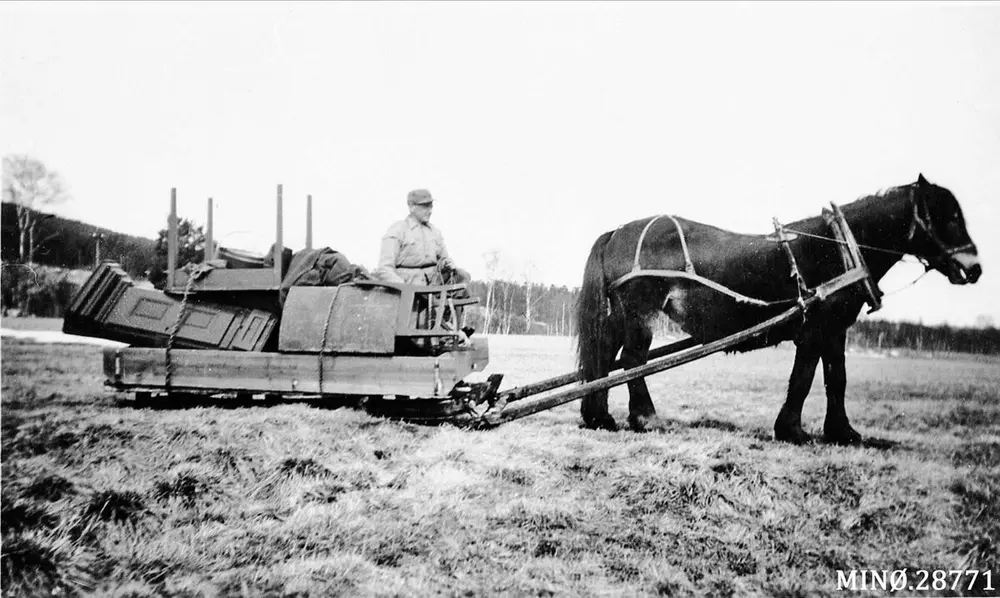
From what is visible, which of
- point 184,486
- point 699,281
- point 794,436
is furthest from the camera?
point 699,281

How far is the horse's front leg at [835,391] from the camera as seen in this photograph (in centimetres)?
387

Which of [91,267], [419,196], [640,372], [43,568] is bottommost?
[43,568]

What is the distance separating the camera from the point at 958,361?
144 inches

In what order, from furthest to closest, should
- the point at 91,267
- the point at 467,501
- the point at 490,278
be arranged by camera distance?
the point at 490,278 < the point at 91,267 < the point at 467,501

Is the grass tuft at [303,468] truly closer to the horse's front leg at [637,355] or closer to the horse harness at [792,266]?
the horse's front leg at [637,355]

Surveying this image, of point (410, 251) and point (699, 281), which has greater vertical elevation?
point (410, 251)

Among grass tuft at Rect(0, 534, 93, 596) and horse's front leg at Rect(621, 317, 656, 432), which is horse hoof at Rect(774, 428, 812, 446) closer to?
horse's front leg at Rect(621, 317, 656, 432)

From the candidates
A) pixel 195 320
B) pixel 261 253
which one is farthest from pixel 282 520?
pixel 261 253

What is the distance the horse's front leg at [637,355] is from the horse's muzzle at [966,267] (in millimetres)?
2027

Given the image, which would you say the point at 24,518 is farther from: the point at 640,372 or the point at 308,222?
the point at 640,372

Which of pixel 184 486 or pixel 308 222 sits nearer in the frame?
pixel 184 486

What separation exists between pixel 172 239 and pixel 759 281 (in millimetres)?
4265

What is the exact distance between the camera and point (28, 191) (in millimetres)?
3400

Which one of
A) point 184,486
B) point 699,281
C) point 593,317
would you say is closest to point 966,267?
point 699,281
